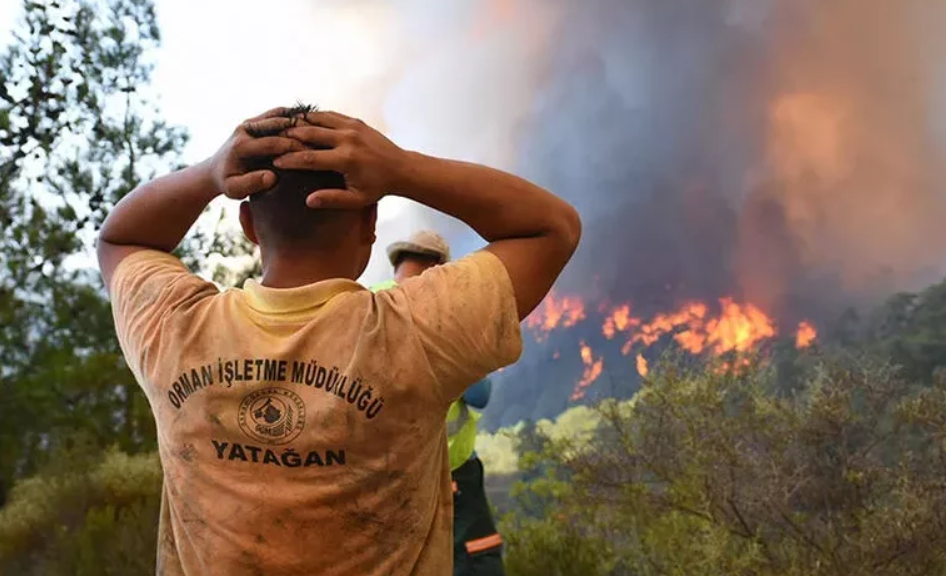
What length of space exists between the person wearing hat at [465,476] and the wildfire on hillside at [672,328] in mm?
1492

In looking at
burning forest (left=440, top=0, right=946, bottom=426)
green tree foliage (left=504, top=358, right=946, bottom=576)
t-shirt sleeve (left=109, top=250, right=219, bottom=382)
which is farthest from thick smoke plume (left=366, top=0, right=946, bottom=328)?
t-shirt sleeve (left=109, top=250, right=219, bottom=382)

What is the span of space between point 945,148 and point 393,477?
167 inches

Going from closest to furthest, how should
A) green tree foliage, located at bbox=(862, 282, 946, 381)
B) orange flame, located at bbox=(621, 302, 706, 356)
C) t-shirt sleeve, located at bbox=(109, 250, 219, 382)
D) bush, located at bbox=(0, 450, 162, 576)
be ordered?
t-shirt sleeve, located at bbox=(109, 250, 219, 382)
green tree foliage, located at bbox=(862, 282, 946, 381)
bush, located at bbox=(0, 450, 162, 576)
orange flame, located at bbox=(621, 302, 706, 356)

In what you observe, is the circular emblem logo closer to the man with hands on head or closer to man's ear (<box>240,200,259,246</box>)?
the man with hands on head

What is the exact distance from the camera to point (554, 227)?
42.9 inches

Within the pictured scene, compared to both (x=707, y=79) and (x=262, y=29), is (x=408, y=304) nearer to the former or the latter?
(x=707, y=79)

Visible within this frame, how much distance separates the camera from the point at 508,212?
3.54 feet

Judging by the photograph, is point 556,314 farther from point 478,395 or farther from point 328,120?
point 328,120

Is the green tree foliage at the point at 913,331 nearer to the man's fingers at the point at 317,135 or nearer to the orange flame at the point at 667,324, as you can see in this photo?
the orange flame at the point at 667,324

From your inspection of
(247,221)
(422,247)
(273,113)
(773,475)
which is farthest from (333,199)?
(773,475)

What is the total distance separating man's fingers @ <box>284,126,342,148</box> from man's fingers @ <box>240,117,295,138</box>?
2 cm

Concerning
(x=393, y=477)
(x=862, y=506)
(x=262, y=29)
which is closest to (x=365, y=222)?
(x=393, y=477)

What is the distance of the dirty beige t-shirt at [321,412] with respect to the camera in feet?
3.16

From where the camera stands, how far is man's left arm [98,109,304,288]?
1017 millimetres
